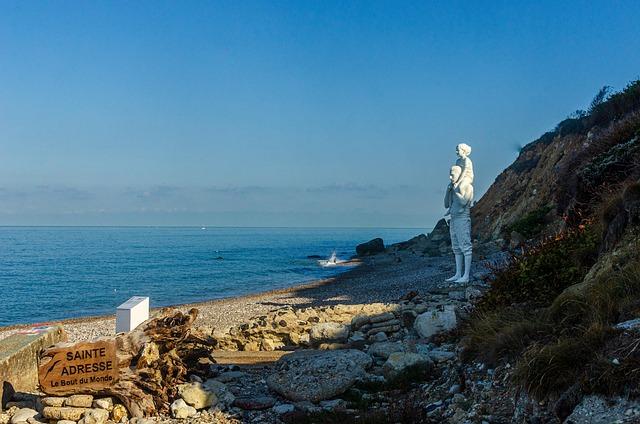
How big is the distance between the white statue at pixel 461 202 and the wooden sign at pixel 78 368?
39.3ft

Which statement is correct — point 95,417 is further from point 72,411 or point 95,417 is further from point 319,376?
point 319,376

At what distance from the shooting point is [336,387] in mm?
7215

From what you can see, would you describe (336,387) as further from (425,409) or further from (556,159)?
(556,159)

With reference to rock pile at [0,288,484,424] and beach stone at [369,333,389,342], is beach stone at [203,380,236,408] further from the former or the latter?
beach stone at [369,333,389,342]

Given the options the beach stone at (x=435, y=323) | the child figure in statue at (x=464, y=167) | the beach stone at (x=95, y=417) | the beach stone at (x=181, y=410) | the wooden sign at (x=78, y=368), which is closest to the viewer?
the beach stone at (x=95, y=417)

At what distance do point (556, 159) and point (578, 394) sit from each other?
103ft

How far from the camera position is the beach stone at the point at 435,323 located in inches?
407

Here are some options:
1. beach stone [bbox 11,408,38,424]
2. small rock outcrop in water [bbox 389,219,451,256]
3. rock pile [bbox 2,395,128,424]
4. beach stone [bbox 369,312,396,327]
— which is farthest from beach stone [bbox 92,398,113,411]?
small rock outcrop in water [bbox 389,219,451,256]

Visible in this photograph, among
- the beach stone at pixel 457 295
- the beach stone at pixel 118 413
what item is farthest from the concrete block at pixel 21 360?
the beach stone at pixel 457 295

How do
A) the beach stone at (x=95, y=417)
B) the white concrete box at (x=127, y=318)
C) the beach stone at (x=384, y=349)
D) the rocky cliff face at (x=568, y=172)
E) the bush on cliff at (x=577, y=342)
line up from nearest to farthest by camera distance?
the bush on cliff at (x=577, y=342) → the beach stone at (x=95, y=417) → the white concrete box at (x=127, y=318) → the beach stone at (x=384, y=349) → the rocky cliff face at (x=568, y=172)

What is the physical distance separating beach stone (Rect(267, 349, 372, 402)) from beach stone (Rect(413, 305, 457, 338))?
2.53 m

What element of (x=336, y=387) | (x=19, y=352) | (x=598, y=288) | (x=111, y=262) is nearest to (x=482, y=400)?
(x=598, y=288)

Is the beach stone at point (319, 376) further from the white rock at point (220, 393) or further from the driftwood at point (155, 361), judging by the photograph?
the driftwood at point (155, 361)

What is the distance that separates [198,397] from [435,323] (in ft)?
17.1
